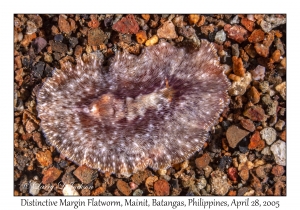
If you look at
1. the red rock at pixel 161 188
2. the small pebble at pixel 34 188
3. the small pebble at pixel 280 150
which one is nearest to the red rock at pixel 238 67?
the small pebble at pixel 280 150

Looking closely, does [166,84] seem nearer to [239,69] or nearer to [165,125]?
[165,125]

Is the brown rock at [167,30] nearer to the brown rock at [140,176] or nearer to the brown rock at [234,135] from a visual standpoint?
the brown rock at [234,135]

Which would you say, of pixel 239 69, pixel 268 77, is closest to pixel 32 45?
pixel 239 69

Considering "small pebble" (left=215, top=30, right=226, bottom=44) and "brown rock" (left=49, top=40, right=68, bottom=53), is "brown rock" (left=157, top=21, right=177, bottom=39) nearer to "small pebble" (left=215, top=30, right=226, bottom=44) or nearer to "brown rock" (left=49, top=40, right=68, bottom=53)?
"small pebble" (left=215, top=30, right=226, bottom=44)

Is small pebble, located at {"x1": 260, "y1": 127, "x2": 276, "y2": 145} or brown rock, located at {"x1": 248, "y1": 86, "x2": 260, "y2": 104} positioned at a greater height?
brown rock, located at {"x1": 248, "y1": 86, "x2": 260, "y2": 104}

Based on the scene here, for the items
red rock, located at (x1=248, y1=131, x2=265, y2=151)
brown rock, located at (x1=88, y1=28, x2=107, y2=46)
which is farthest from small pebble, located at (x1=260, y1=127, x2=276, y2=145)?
brown rock, located at (x1=88, y1=28, x2=107, y2=46)

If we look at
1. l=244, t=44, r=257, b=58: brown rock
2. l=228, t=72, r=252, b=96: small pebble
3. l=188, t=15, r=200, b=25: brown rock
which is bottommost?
l=228, t=72, r=252, b=96: small pebble
